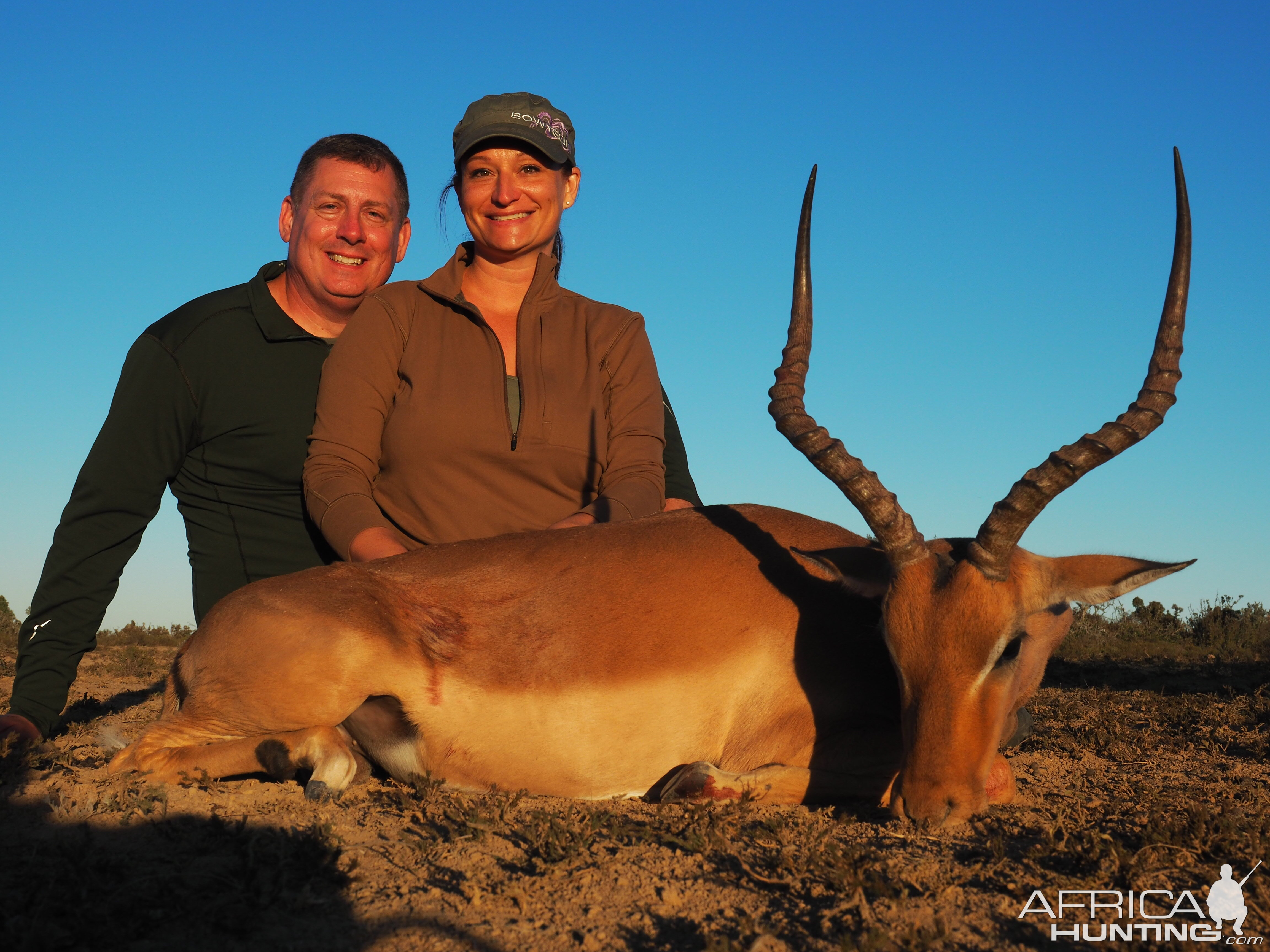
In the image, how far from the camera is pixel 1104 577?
4750 mm

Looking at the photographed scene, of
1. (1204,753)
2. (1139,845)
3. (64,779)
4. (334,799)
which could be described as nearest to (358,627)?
(334,799)

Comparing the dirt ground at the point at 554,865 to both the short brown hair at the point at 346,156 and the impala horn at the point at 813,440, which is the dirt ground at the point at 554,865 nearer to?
the impala horn at the point at 813,440

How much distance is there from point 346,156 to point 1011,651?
6.04 m

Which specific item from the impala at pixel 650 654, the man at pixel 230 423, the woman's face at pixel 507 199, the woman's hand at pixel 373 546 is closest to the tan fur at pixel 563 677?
the impala at pixel 650 654

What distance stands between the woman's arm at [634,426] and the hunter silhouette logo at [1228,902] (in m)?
3.79

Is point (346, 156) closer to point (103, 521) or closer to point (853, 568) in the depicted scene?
point (103, 521)

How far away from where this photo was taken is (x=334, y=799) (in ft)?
15.7

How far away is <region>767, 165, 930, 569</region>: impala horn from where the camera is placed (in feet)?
15.8

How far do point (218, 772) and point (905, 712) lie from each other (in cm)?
342

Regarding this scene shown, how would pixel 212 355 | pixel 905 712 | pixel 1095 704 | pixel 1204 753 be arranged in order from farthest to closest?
pixel 1095 704
pixel 212 355
pixel 1204 753
pixel 905 712

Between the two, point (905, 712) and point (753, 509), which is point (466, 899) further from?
point (753, 509)

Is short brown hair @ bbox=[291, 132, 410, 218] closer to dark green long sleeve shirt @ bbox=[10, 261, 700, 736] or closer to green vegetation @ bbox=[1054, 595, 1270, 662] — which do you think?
dark green long sleeve shirt @ bbox=[10, 261, 700, 736]

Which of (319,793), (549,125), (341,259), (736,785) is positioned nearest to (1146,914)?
(736,785)

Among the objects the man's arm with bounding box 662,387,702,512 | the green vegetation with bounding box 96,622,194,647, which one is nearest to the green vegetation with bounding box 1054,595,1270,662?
the man's arm with bounding box 662,387,702,512
